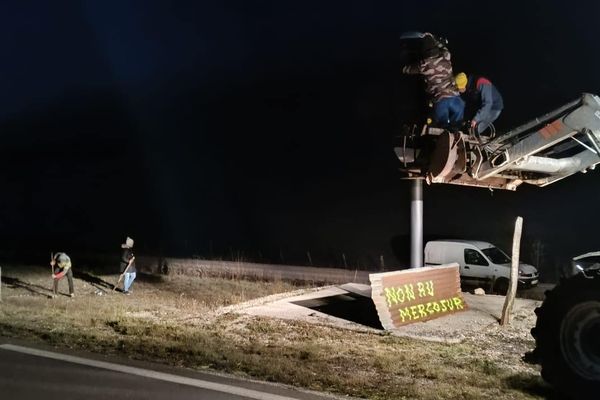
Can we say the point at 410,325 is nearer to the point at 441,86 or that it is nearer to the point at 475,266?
the point at 441,86

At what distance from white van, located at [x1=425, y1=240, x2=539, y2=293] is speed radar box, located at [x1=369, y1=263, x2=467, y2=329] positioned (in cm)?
789

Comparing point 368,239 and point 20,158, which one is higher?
point 20,158

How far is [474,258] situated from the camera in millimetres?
19719

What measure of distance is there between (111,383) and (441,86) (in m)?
5.32

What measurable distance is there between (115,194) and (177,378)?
40.7 m

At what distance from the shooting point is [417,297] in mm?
10555

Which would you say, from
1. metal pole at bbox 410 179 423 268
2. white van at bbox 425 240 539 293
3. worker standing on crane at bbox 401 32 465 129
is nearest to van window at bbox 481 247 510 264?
white van at bbox 425 240 539 293

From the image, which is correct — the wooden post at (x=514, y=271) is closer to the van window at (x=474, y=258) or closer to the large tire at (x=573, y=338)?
the large tire at (x=573, y=338)

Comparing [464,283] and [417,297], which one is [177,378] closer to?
[417,297]

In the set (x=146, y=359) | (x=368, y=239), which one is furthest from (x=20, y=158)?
(x=146, y=359)

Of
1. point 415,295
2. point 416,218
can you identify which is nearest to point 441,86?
point 416,218

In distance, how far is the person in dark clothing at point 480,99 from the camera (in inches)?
296

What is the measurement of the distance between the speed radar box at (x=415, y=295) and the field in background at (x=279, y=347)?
59 centimetres

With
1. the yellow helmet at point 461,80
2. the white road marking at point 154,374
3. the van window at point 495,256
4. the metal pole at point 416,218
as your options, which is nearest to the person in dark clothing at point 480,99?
the yellow helmet at point 461,80
